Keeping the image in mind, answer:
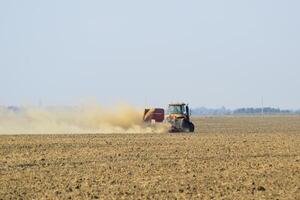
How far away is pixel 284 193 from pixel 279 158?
10.6 m

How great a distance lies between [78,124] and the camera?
218 ft

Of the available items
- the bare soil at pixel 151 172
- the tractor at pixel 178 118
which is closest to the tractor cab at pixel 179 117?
the tractor at pixel 178 118

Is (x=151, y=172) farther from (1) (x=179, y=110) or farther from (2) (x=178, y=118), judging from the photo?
(2) (x=178, y=118)

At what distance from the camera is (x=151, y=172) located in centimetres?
2259

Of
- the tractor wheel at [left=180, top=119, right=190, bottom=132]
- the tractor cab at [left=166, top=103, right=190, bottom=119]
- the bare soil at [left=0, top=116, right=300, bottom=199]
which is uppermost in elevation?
the tractor cab at [left=166, top=103, right=190, bottom=119]

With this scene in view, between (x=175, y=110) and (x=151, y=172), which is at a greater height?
(x=175, y=110)

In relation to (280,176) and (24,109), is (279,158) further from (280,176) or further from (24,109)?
(24,109)

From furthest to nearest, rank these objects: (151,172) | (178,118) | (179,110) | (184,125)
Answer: (184,125) < (178,118) < (179,110) < (151,172)

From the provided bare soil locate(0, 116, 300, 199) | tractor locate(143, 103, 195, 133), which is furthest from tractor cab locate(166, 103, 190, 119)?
bare soil locate(0, 116, 300, 199)

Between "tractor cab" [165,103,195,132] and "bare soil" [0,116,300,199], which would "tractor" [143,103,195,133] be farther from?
"bare soil" [0,116,300,199]

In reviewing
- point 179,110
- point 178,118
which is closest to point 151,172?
point 179,110

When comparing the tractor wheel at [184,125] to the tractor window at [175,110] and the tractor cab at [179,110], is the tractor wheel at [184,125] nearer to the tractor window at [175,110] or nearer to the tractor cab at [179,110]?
the tractor cab at [179,110]

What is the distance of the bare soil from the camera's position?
58.3 feet

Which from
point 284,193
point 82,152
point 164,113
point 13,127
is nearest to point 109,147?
point 82,152
